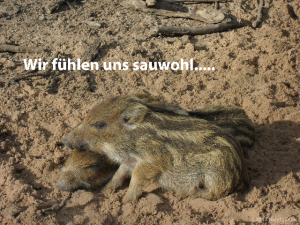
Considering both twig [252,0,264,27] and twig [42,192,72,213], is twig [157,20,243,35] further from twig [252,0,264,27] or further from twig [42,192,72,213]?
twig [42,192,72,213]

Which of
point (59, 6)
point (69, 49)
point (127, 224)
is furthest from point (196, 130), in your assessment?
point (59, 6)

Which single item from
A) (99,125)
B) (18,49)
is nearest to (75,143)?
(99,125)

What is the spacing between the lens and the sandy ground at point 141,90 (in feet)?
10.5

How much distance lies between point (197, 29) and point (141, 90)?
192 centimetres

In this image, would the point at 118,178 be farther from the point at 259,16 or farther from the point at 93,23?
the point at 259,16

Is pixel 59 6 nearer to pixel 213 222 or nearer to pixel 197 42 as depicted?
pixel 197 42

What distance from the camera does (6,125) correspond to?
4062mm

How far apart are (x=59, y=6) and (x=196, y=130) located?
14.0 ft

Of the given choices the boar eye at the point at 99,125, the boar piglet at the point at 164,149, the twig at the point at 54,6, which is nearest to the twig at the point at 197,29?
the twig at the point at 54,6

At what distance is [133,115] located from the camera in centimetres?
351

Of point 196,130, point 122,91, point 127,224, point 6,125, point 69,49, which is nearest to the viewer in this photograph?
point 127,224

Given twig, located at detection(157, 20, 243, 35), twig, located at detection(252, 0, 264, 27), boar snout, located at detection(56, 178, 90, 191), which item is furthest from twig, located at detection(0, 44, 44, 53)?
twig, located at detection(252, 0, 264, 27)

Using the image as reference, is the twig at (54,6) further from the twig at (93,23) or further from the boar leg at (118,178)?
the boar leg at (118,178)

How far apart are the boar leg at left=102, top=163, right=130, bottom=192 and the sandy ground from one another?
0.30 ft
